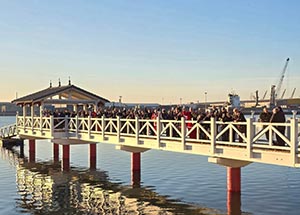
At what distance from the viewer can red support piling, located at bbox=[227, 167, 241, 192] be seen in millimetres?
18359

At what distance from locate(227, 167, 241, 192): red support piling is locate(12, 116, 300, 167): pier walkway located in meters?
1.68

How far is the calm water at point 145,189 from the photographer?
1825 centimetres

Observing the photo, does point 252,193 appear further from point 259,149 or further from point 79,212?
point 79,212

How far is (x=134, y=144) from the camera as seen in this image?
21281mm

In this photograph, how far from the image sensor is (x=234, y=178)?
18.6m

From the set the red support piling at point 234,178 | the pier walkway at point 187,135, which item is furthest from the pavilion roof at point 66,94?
the red support piling at point 234,178

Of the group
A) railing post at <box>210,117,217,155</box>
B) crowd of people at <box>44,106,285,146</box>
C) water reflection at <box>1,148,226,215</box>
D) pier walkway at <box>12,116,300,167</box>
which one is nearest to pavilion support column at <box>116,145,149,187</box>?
pier walkway at <box>12,116,300,167</box>

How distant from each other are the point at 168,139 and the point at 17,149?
91.5 feet

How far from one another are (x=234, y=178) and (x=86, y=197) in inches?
251

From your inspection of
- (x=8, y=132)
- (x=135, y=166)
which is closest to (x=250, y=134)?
(x=135, y=166)

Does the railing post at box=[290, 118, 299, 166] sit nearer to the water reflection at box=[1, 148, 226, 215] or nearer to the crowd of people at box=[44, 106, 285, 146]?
the crowd of people at box=[44, 106, 285, 146]

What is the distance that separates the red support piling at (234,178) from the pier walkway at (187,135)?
1.68 m

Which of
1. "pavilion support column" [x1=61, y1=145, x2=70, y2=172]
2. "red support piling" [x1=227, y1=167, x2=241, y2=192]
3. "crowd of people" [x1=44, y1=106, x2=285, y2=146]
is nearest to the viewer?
"crowd of people" [x1=44, y1=106, x2=285, y2=146]

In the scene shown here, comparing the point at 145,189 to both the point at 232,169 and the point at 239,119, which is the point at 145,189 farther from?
the point at 239,119
